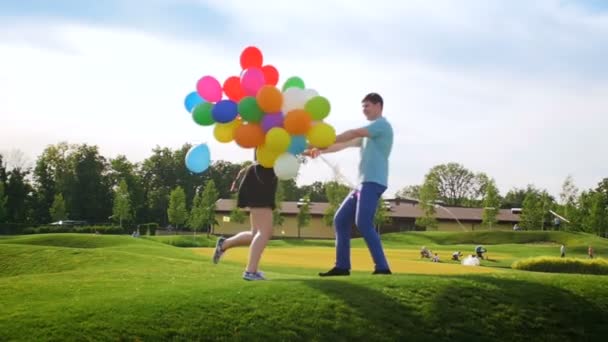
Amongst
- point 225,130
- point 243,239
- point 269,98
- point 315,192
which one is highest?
point 315,192

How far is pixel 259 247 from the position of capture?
27.6ft

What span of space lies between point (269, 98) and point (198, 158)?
4.83 feet

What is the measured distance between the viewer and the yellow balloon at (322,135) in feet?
27.4

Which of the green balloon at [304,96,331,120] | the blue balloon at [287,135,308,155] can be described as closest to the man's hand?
the blue balloon at [287,135,308,155]

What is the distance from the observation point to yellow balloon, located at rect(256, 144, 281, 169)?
8.15 m

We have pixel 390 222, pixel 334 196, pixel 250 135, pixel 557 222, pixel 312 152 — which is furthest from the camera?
pixel 390 222

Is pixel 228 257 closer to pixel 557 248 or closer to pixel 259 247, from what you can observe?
pixel 259 247

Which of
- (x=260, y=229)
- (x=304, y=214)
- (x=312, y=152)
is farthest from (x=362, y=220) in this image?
(x=304, y=214)

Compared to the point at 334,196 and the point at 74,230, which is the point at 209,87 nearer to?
the point at 74,230

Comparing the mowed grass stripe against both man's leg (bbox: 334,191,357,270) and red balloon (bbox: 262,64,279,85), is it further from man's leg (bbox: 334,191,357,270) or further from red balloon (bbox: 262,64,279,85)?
red balloon (bbox: 262,64,279,85)

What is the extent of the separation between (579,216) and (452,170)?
54134 millimetres

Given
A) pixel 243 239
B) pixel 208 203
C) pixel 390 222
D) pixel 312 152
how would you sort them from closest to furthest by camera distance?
pixel 312 152
pixel 243 239
pixel 208 203
pixel 390 222

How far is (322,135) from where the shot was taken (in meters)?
8.35

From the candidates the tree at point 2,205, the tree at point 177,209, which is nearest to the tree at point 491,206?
the tree at point 177,209
